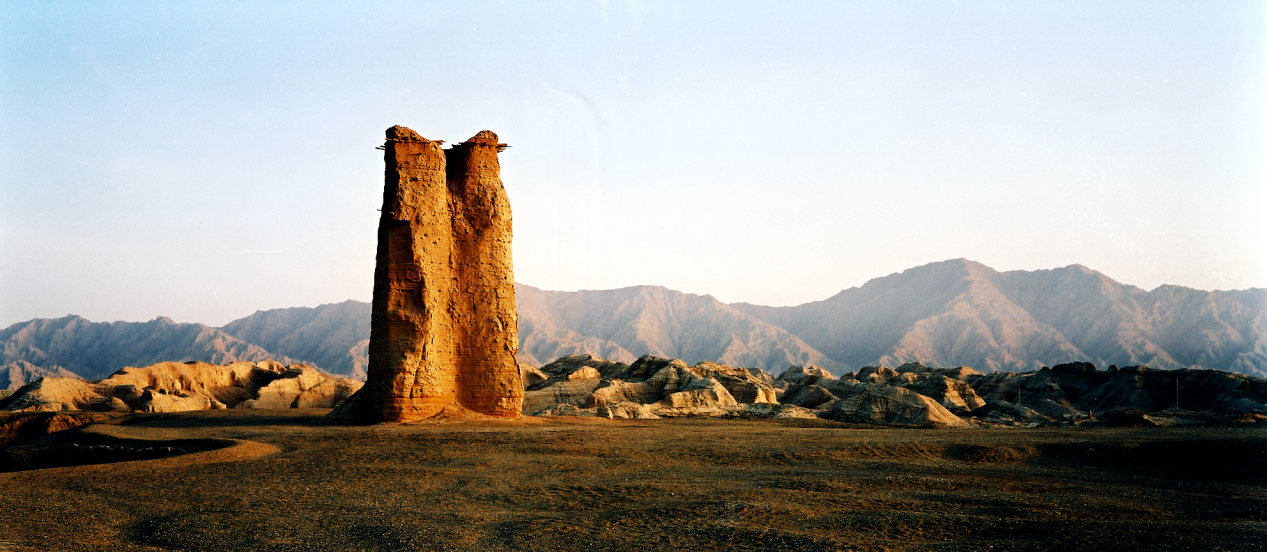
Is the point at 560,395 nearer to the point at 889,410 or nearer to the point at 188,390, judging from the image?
the point at 889,410

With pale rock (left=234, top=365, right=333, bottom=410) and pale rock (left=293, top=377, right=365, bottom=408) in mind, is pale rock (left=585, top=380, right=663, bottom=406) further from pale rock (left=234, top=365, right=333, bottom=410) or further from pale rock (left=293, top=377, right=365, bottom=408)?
pale rock (left=234, top=365, right=333, bottom=410)

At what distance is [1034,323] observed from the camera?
152m

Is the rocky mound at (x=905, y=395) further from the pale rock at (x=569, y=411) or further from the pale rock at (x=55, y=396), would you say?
the pale rock at (x=55, y=396)

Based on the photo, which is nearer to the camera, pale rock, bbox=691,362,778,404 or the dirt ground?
the dirt ground

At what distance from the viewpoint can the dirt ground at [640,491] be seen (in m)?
9.23

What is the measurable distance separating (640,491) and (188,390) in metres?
39.9

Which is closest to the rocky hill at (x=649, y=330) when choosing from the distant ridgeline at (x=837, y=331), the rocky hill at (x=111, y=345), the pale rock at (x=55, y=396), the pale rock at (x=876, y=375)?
the distant ridgeline at (x=837, y=331)

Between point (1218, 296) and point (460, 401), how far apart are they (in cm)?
15999

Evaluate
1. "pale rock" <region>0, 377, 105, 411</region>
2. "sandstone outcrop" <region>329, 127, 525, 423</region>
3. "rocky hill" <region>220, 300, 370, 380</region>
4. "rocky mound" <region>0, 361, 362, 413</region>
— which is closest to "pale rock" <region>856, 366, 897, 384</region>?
"rocky mound" <region>0, 361, 362, 413</region>

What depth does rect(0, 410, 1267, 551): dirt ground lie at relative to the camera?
363 inches

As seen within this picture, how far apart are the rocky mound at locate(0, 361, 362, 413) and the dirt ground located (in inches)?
798

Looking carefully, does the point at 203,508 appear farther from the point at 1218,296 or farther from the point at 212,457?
the point at 1218,296

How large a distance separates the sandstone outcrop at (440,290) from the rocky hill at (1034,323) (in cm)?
12287

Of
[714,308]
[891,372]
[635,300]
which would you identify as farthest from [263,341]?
[891,372]
